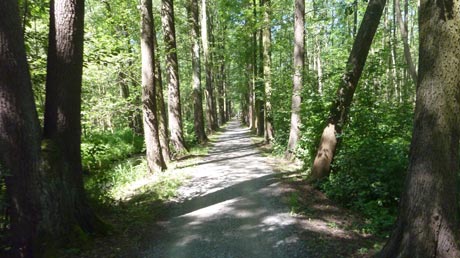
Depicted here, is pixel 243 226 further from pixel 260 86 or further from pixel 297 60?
pixel 260 86

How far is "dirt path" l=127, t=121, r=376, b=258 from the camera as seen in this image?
17.5 feet

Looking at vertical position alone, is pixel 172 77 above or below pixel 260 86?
above

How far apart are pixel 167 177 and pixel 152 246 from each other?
511 centimetres

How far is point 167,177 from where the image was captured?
1066 centimetres

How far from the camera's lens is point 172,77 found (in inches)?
635

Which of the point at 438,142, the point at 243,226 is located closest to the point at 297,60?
the point at 243,226

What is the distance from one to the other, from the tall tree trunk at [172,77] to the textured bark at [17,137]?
10818mm

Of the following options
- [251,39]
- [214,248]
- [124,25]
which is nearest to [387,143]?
[214,248]

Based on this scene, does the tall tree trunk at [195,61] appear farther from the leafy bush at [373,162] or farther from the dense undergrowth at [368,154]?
the leafy bush at [373,162]

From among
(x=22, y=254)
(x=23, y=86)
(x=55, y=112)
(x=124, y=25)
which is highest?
(x=124, y=25)

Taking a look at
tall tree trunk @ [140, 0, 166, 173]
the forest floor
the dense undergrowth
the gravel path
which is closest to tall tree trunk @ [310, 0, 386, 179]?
the dense undergrowth

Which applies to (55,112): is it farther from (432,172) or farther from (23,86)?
(432,172)

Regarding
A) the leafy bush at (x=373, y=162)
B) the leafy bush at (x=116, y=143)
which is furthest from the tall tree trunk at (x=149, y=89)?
the leafy bush at (x=373, y=162)

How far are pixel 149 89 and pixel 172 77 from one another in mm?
5073
